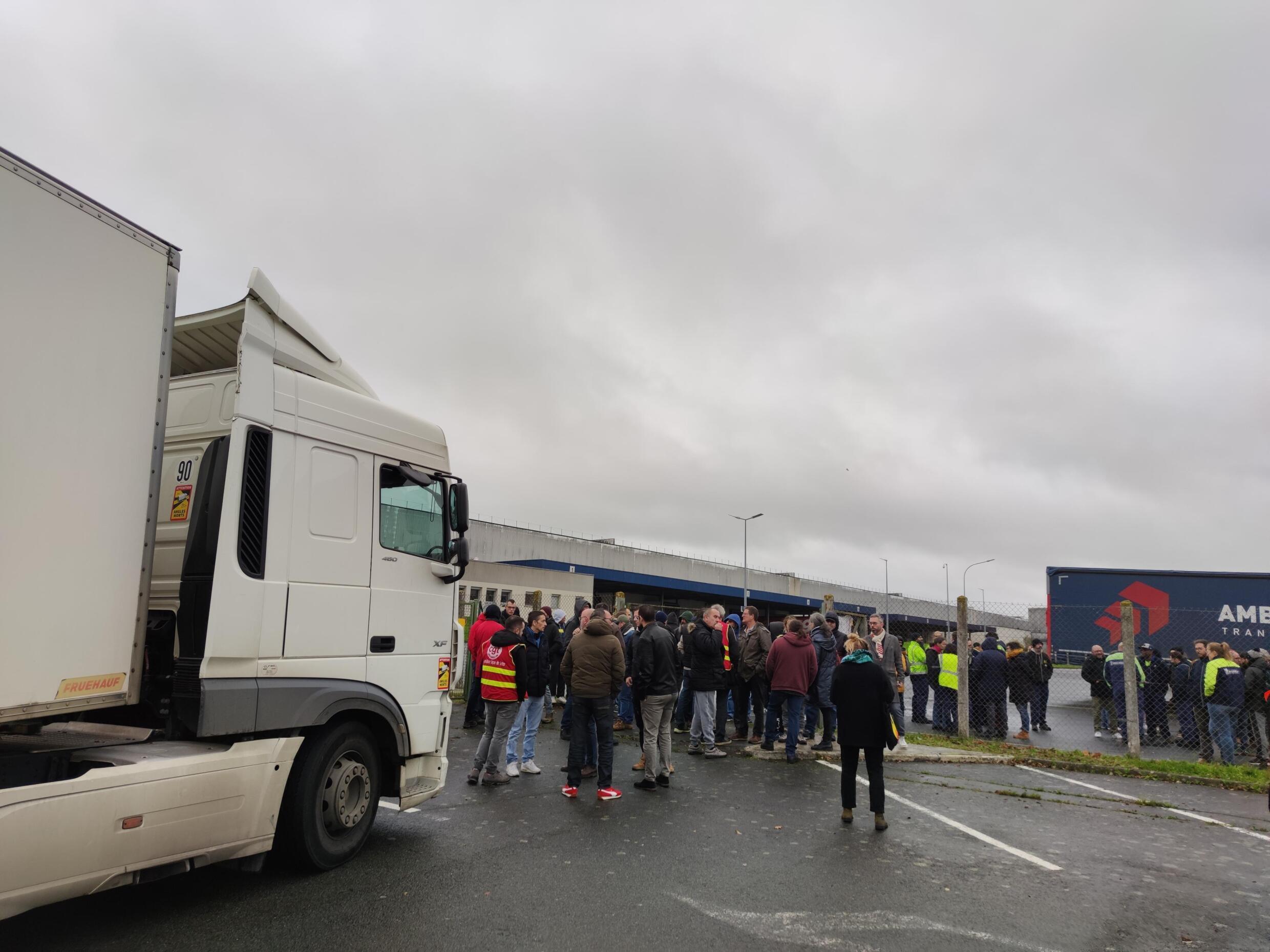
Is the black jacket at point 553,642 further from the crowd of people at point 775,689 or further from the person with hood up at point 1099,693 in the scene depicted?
the person with hood up at point 1099,693

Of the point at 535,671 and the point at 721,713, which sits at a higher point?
the point at 535,671

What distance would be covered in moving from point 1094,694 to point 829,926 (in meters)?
12.1

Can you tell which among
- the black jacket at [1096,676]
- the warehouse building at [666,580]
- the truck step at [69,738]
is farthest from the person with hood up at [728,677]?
the warehouse building at [666,580]

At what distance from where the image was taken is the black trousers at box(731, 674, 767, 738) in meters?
11.5

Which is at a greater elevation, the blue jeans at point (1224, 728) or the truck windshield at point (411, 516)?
the truck windshield at point (411, 516)

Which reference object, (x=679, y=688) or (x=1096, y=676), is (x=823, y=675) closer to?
(x=679, y=688)

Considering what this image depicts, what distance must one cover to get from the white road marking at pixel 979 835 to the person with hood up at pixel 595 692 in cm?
295

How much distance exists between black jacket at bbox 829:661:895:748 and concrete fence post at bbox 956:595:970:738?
18.4 ft

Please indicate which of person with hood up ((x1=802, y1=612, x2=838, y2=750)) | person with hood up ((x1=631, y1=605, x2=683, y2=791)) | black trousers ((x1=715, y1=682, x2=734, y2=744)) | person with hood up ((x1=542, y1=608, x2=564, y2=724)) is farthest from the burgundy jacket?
person with hood up ((x1=542, y1=608, x2=564, y2=724))

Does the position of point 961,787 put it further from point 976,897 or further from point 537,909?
point 537,909

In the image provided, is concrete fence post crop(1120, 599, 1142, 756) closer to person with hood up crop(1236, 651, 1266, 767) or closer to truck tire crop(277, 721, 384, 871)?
person with hood up crop(1236, 651, 1266, 767)

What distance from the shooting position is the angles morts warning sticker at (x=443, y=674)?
20.9ft

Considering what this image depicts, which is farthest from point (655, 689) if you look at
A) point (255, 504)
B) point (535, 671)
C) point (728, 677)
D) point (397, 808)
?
point (255, 504)

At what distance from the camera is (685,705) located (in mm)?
12453
